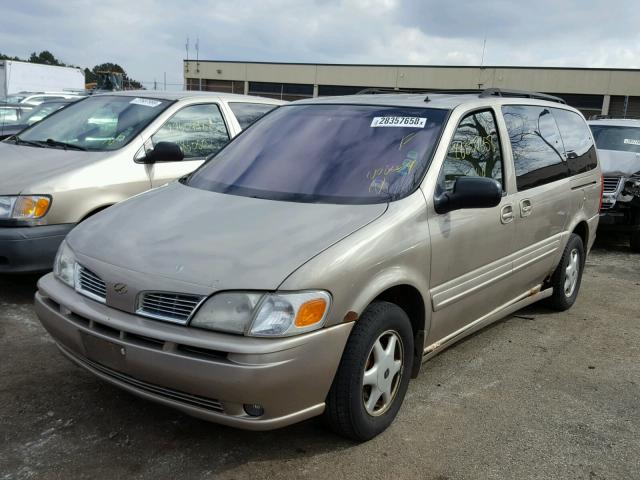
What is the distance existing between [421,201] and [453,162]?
0.47 metres

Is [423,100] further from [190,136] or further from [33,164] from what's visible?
[33,164]

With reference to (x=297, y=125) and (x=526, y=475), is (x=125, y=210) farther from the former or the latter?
(x=526, y=475)

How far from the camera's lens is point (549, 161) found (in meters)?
4.51

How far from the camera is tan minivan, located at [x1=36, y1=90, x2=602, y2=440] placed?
2500 mm

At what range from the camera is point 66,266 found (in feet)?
10.1

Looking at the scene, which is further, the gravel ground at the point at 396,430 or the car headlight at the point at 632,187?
the car headlight at the point at 632,187

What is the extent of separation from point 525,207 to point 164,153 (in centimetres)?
287

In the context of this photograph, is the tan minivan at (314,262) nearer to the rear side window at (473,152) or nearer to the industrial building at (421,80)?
the rear side window at (473,152)

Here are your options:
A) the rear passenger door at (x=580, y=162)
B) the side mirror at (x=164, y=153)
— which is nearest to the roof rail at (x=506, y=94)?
the rear passenger door at (x=580, y=162)

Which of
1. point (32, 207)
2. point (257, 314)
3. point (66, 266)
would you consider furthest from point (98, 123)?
point (257, 314)

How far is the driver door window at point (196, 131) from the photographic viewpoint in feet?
18.1

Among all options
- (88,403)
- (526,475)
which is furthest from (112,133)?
(526,475)

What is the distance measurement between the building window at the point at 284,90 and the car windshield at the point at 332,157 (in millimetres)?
43094

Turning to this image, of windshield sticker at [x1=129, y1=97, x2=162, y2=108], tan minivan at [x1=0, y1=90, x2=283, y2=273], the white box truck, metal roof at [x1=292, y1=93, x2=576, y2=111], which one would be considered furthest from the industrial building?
metal roof at [x1=292, y1=93, x2=576, y2=111]
